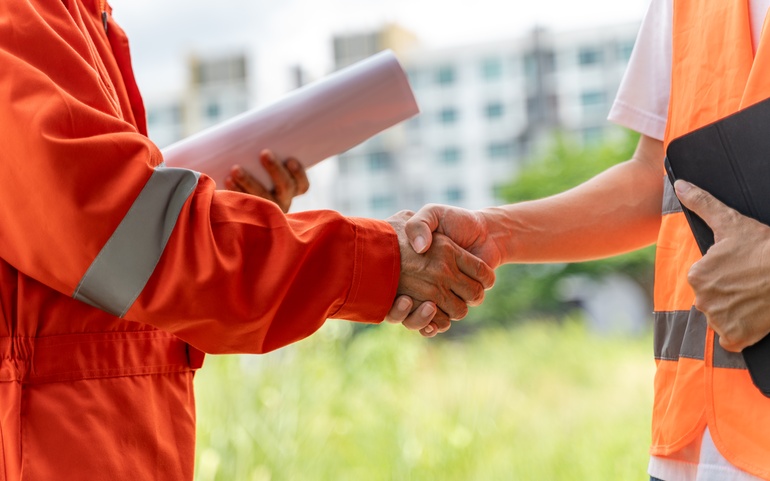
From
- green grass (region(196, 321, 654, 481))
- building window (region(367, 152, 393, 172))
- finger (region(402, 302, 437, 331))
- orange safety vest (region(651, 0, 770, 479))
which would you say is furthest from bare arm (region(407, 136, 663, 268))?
building window (region(367, 152, 393, 172))

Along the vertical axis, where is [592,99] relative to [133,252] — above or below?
below

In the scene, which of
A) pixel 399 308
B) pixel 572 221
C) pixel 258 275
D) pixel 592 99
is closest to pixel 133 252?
pixel 258 275

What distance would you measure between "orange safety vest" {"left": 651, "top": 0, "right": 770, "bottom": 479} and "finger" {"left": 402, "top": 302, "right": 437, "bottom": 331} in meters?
0.40

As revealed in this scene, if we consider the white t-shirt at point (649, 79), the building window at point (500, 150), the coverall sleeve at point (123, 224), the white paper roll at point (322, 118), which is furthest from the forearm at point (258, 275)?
the building window at point (500, 150)

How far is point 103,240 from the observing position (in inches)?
39.8

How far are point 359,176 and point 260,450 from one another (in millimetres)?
29512

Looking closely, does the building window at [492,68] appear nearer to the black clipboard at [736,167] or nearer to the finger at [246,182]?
the finger at [246,182]

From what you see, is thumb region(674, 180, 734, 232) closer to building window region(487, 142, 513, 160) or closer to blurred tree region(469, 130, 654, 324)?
blurred tree region(469, 130, 654, 324)

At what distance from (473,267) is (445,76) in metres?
31.6

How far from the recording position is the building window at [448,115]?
105ft

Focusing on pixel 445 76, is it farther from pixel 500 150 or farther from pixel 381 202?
pixel 381 202

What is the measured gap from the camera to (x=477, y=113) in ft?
104

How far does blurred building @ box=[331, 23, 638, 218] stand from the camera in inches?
1063

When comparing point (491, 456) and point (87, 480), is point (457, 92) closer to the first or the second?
point (491, 456)
